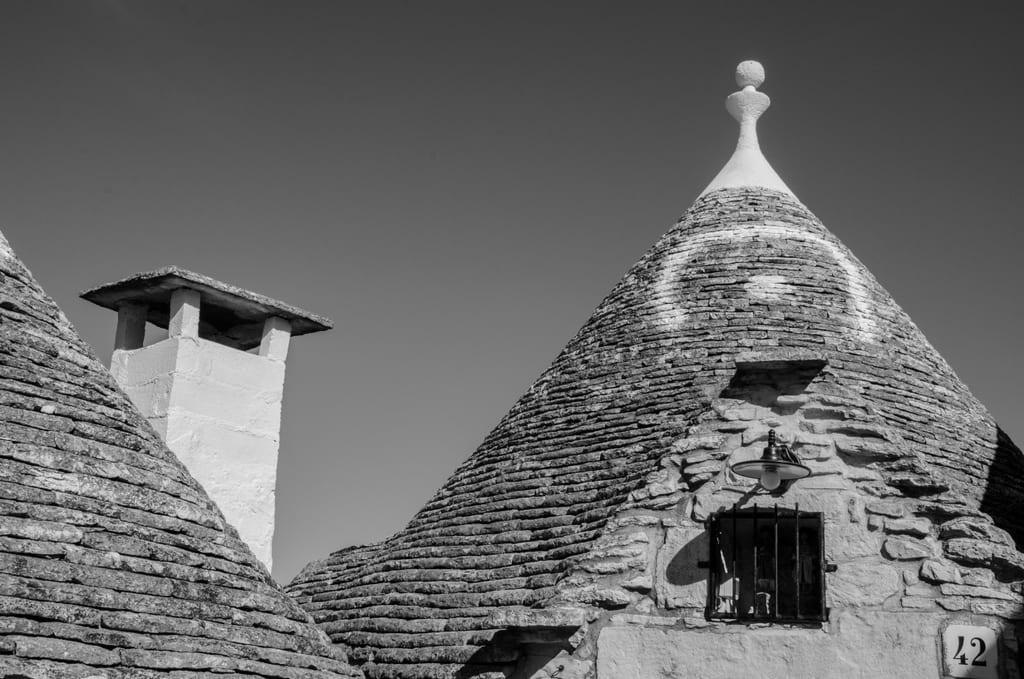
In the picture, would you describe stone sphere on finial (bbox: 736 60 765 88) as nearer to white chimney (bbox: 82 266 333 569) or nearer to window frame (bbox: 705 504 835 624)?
white chimney (bbox: 82 266 333 569)

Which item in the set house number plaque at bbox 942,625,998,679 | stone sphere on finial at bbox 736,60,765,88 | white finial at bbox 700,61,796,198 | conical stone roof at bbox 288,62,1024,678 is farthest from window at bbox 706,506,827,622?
stone sphere on finial at bbox 736,60,765,88

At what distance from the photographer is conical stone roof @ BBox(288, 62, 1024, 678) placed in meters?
10.4

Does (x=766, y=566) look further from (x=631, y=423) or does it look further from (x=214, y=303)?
(x=214, y=303)

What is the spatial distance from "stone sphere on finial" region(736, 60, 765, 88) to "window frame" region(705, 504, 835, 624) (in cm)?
703

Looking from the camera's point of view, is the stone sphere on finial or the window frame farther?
the stone sphere on finial

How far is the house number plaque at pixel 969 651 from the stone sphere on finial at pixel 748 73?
789 cm

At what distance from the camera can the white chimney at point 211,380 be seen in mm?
10820

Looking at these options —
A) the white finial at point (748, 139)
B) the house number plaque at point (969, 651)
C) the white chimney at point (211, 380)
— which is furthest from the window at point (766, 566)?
the white finial at point (748, 139)

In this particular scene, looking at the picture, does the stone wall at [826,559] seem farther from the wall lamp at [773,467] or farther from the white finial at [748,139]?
the white finial at [748,139]

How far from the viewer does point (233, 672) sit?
276 inches

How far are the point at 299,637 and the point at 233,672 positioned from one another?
1.98 feet

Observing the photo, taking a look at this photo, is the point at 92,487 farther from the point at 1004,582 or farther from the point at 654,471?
the point at 1004,582

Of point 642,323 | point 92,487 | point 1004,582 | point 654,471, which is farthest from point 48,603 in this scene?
point 642,323

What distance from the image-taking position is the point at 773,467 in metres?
8.72
